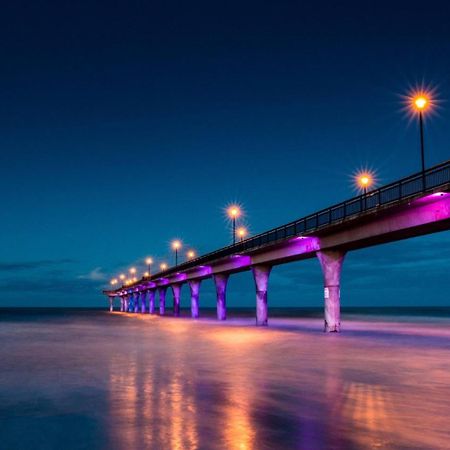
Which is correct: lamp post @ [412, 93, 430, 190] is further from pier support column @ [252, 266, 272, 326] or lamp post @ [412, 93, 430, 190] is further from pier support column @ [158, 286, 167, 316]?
pier support column @ [158, 286, 167, 316]

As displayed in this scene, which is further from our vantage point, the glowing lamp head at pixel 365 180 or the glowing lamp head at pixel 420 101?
the glowing lamp head at pixel 365 180

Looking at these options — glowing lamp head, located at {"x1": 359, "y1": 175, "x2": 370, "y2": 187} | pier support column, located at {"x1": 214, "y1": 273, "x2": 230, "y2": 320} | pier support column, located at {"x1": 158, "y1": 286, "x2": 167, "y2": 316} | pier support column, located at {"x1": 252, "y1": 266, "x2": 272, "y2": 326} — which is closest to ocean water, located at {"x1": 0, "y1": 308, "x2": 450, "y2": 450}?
glowing lamp head, located at {"x1": 359, "y1": 175, "x2": 370, "y2": 187}

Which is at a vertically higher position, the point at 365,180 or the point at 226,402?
the point at 365,180

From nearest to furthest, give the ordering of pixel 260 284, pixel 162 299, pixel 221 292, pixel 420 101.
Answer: pixel 420 101, pixel 260 284, pixel 221 292, pixel 162 299

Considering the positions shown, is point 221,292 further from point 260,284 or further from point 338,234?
point 338,234

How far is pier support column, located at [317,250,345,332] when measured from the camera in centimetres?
4203

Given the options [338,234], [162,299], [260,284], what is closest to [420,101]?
[338,234]

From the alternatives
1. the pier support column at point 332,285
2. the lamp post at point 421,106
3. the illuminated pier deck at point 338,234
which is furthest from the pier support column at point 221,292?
the lamp post at point 421,106

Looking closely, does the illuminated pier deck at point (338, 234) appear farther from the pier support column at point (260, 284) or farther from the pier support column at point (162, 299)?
the pier support column at point (162, 299)

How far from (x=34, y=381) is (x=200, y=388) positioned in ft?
16.6

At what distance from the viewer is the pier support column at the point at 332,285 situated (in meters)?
42.0

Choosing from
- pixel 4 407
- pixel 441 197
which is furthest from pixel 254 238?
pixel 4 407

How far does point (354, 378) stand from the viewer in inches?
635

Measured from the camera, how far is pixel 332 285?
138 ft
